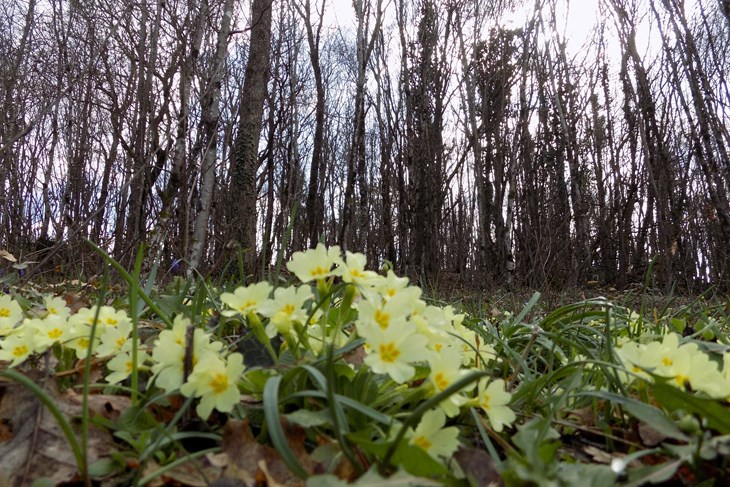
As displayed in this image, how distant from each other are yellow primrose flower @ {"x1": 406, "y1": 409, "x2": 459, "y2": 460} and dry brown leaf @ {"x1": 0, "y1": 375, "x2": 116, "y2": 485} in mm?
418

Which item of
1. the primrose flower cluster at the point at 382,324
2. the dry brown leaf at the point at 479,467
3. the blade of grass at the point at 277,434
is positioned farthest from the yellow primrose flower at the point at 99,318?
the dry brown leaf at the point at 479,467

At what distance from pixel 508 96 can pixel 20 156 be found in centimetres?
1061

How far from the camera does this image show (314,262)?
769mm

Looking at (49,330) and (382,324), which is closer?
(382,324)

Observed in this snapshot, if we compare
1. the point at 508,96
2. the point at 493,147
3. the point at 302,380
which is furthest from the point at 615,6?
the point at 302,380

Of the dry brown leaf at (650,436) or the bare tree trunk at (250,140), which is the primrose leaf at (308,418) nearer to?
the dry brown leaf at (650,436)

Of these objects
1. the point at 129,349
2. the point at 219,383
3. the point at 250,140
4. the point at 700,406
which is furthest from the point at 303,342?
the point at 250,140

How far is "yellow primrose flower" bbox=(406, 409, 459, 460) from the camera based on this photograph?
559 millimetres

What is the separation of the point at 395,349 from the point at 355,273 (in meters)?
0.18

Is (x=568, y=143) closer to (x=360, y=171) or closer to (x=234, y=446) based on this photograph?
(x=360, y=171)

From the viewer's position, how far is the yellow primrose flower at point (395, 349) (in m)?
0.58

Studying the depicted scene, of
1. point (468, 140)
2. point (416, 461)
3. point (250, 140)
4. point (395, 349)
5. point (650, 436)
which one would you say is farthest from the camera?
point (468, 140)

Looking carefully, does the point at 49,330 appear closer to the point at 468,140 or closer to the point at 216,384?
the point at 216,384

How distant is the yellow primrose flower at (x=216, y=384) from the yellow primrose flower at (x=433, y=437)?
23cm
